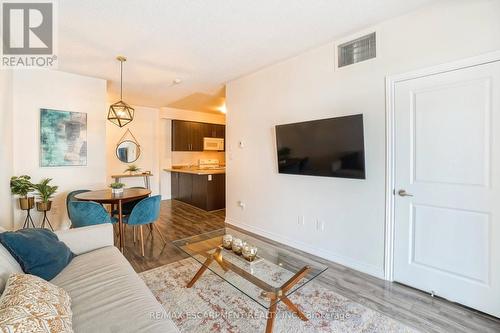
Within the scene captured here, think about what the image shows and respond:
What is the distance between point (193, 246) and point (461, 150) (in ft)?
8.33

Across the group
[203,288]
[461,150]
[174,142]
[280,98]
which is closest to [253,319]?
[203,288]

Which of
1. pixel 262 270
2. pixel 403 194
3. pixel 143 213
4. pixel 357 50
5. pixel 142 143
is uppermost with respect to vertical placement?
pixel 357 50

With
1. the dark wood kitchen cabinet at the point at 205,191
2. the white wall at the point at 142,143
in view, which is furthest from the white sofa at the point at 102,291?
the white wall at the point at 142,143

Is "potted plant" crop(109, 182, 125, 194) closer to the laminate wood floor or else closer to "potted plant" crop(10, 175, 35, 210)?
the laminate wood floor

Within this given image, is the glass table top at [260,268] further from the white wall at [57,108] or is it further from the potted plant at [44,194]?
the white wall at [57,108]

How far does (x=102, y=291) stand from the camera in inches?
58.7

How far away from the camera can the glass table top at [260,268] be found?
1.64m

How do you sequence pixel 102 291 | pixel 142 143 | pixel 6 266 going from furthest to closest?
1. pixel 142 143
2. pixel 102 291
3. pixel 6 266

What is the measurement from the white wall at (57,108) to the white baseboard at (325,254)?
9.36 ft

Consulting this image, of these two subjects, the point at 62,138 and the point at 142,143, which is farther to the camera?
the point at 142,143

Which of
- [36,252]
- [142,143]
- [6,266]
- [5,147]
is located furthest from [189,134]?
[6,266]

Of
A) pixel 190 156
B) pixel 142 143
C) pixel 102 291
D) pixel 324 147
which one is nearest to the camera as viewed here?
pixel 102 291

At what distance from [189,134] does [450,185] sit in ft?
20.1

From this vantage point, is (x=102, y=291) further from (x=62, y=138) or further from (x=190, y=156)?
(x=190, y=156)
